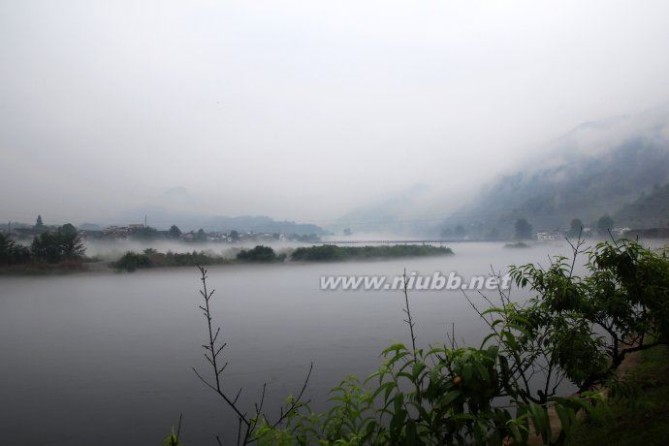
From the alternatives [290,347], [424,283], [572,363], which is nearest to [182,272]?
[290,347]

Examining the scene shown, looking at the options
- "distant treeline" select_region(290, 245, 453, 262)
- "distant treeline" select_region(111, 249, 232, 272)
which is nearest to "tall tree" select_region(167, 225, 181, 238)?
"distant treeline" select_region(111, 249, 232, 272)

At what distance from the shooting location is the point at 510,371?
1183 millimetres

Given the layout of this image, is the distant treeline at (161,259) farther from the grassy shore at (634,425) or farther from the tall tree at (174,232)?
the grassy shore at (634,425)

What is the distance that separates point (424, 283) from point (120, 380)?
545cm

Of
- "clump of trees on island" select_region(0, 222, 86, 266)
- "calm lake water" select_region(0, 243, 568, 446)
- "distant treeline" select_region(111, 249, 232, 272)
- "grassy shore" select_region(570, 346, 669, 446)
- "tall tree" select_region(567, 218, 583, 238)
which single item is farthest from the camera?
"distant treeline" select_region(111, 249, 232, 272)

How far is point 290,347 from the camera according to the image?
212 inches

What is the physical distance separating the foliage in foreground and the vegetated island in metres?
4.84

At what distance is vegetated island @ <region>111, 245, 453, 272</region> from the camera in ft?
21.8

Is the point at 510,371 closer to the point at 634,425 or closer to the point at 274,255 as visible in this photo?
the point at 634,425

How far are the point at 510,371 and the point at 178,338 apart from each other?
542 cm

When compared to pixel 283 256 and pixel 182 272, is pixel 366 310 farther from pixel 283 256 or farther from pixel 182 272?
pixel 182 272

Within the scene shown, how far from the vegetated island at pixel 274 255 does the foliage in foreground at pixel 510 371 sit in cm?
484

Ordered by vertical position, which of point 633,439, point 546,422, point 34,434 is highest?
point 546,422

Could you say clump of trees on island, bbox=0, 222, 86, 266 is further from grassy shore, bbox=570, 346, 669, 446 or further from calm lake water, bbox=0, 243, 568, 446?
grassy shore, bbox=570, 346, 669, 446
